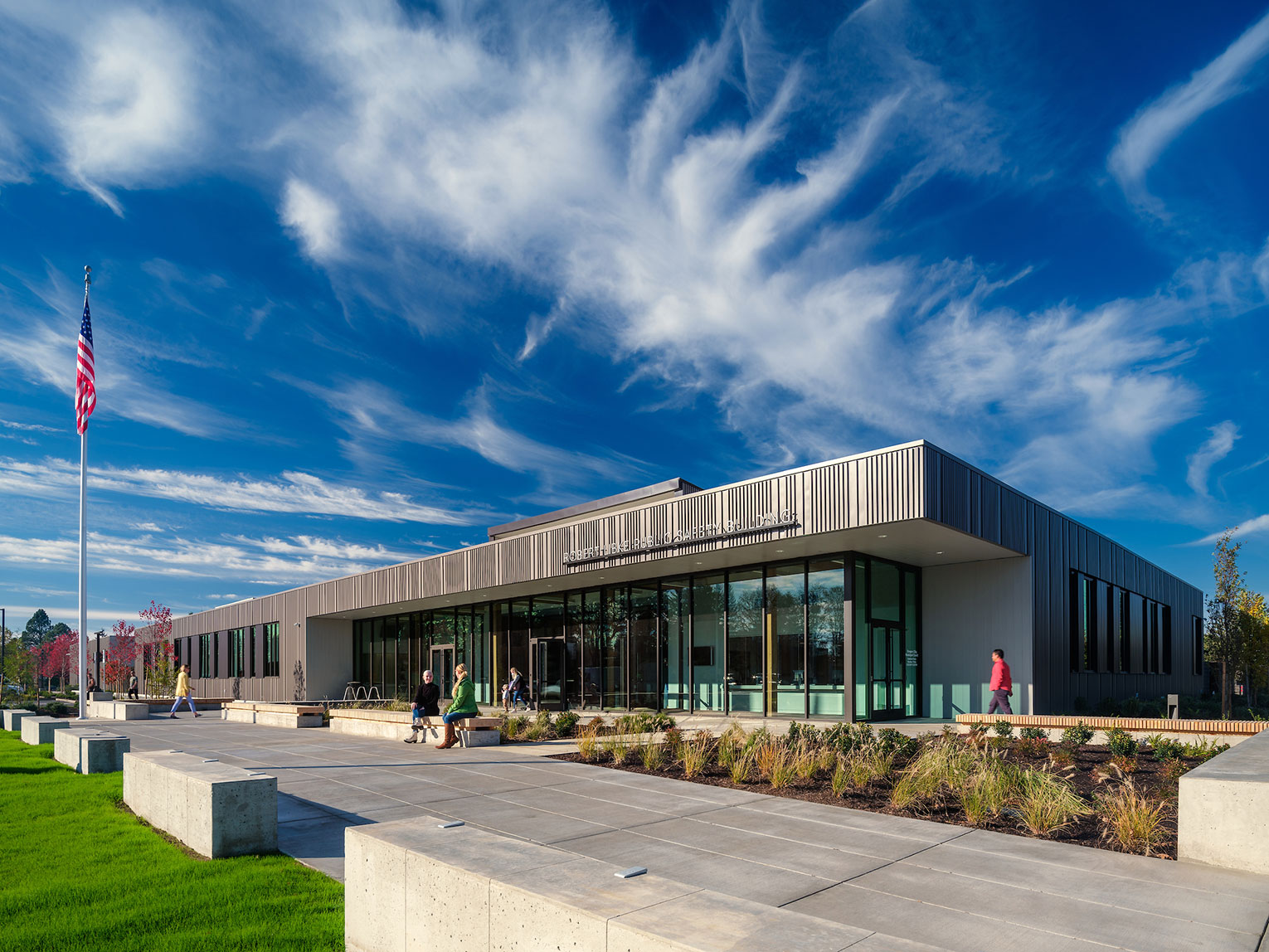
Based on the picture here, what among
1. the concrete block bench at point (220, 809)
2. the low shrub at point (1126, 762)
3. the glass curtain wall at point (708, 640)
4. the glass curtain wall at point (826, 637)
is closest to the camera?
the concrete block bench at point (220, 809)

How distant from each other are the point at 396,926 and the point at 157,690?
4305 centimetres

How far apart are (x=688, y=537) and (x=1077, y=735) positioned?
9.11 metres

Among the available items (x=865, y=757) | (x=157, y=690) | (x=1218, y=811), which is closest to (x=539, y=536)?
(x=865, y=757)

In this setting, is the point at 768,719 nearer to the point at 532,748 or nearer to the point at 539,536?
the point at 532,748

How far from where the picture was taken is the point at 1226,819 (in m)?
7.02

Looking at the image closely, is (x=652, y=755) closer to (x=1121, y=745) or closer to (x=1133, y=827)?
(x=1121, y=745)

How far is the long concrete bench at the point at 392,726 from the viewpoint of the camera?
16.7 metres

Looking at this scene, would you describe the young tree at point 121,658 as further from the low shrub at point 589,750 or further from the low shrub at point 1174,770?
the low shrub at point 1174,770

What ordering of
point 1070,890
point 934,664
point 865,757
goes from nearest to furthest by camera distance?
point 1070,890
point 865,757
point 934,664

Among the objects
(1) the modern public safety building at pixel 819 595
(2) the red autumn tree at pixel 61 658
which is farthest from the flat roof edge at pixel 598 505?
(2) the red autumn tree at pixel 61 658

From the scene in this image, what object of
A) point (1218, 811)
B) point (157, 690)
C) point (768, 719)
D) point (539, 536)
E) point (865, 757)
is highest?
point (539, 536)

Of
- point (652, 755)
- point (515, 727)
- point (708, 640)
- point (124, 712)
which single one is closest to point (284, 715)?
point (124, 712)

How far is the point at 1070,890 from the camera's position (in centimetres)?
637

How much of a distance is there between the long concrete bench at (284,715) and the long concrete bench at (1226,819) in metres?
22.1
